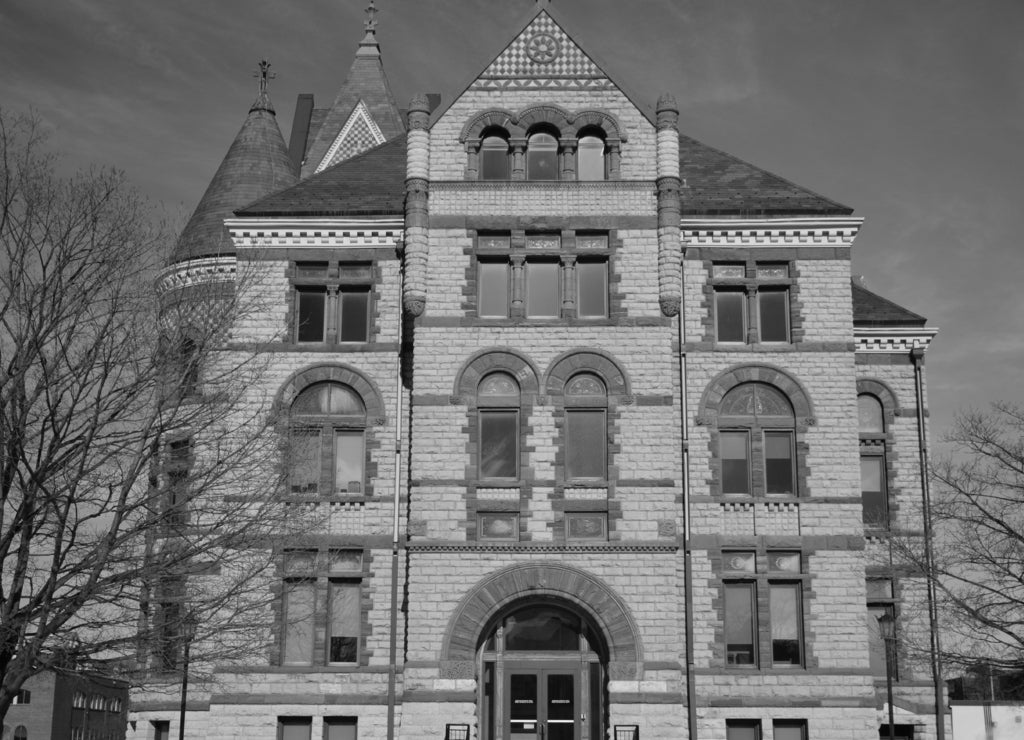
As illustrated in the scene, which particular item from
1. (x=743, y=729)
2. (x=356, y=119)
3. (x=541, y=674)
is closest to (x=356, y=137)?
(x=356, y=119)

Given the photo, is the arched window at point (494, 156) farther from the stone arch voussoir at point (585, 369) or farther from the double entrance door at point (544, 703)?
the double entrance door at point (544, 703)

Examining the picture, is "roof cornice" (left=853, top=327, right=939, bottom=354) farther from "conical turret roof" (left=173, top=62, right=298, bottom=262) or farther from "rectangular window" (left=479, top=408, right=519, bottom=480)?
"conical turret roof" (left=173, top=62, right=298, bottom=262)

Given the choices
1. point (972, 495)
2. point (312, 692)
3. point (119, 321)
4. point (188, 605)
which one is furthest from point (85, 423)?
point (972, 495)

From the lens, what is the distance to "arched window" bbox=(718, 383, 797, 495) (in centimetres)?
3006

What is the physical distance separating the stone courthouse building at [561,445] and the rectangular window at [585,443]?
78mm

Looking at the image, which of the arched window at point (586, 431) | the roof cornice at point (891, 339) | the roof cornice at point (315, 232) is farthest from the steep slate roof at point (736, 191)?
the roof cornice at point (315, 232)

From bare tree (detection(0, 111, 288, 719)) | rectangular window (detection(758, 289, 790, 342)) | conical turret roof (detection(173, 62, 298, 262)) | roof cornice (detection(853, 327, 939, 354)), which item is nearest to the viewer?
bare tree (detection(0, 111, 288, 719))

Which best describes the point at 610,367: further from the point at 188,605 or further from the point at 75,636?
the point at 75,636

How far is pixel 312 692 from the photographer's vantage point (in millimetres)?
28812

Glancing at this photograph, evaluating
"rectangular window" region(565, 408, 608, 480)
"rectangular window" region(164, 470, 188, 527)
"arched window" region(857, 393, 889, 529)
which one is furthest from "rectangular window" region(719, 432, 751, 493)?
"rectangular window" region(164, 470, 188, 527)

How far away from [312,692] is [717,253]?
13.5m

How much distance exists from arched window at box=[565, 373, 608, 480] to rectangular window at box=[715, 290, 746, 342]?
3.60 m

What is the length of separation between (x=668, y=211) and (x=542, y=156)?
3.33 metres

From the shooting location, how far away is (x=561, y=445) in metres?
28.9
